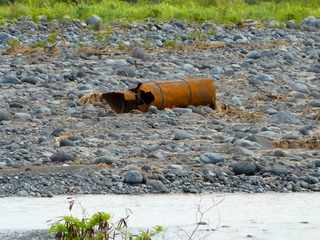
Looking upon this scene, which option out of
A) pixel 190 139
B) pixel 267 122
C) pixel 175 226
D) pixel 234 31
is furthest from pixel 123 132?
pixel 234 31

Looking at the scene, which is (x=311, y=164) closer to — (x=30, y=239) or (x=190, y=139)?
(x=190, y=139)

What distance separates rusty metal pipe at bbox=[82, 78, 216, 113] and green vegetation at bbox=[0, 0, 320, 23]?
7788 millimetres

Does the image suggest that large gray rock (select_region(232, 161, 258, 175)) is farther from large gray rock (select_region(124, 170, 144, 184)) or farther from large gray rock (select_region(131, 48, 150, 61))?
large gray rock (select_region(131, 48, 150, 61))

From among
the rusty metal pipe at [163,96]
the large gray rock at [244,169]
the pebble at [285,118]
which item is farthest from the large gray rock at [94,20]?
the large gray rock at [244,169]

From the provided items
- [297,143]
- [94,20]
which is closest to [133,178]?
[297,143]

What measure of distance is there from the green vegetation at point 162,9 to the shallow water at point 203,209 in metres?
11.1

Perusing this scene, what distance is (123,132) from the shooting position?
9.12 meters

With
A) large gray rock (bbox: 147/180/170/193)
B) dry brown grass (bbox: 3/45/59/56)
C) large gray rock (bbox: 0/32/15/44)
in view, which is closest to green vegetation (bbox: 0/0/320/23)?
large gray rock (bbox: 0/32/15/44)

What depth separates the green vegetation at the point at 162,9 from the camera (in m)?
18.4

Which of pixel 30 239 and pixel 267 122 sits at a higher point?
pixel 30 239

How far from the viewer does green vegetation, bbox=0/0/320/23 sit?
1838 cm

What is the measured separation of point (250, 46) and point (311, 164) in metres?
7.80

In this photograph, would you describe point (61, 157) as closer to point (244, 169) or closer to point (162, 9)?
point (244, 169)

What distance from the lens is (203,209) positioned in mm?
6629
